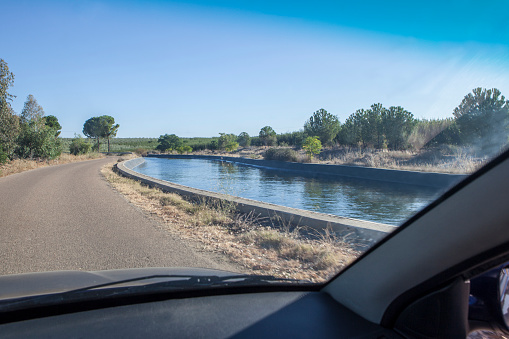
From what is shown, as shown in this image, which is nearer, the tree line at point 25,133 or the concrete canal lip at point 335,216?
the concrete canal lip at point 335,216

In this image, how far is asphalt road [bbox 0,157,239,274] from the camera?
5.29 m

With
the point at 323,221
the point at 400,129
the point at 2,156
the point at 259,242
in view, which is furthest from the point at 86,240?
the point at 2,156

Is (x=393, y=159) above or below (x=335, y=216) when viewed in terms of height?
above

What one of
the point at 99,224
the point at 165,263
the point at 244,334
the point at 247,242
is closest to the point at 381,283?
the point at 244,334

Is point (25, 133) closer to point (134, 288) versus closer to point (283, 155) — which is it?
point (283, 155)

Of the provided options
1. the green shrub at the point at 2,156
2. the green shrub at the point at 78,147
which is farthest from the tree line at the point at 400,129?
the green shrub at the point at 2,156

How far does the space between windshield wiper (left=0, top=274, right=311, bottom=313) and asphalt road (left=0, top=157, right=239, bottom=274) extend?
Answer: 8.66ft

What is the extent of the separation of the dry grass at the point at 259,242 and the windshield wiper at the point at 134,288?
7.37ft

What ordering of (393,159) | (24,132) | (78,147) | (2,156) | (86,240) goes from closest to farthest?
(86,240)
(393,159)
(2,156)
(24,132)
(78,147)

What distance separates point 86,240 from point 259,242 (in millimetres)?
3362

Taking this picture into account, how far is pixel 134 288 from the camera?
210cm

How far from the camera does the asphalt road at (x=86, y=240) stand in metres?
5.29

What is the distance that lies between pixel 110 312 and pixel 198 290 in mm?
523

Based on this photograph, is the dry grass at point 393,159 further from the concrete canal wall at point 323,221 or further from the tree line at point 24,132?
the tree line at point 24,132
